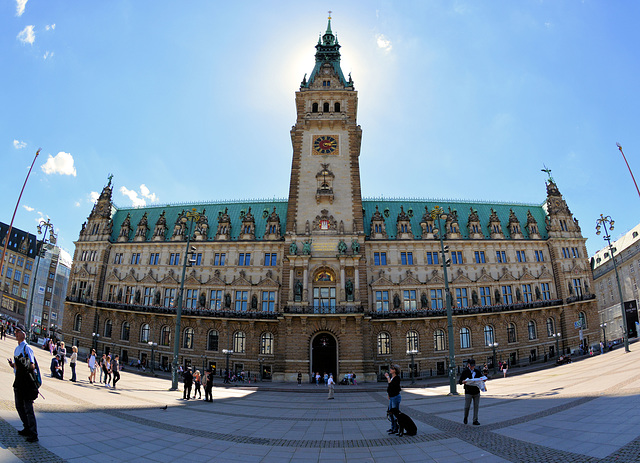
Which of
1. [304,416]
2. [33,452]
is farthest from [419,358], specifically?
[33,452]

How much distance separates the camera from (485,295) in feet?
165

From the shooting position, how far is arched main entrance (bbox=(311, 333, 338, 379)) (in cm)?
4219

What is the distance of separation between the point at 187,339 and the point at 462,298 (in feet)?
133

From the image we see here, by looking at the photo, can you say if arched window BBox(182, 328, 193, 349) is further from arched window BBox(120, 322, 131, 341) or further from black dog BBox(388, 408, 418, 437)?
black dog BBox(388, 408, 418, 437)

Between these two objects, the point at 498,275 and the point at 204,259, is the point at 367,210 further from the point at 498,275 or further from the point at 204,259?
the point at 204,259

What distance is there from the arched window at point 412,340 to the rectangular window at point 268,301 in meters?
19.4

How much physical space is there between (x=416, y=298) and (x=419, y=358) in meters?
8.14

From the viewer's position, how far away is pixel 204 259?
5291 centimetres

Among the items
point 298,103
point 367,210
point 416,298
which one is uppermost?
point 298,103

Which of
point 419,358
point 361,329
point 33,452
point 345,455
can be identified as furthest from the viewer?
point 419,358

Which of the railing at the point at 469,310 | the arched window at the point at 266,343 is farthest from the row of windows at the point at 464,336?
the arched window at the point at 266,343

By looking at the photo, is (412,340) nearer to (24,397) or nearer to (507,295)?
(507,295)

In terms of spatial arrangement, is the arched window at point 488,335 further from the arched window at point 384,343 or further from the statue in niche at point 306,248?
the statue in niche at point 306,248

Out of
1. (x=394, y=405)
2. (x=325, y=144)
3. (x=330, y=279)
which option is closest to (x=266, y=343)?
(x=330, y=279)
